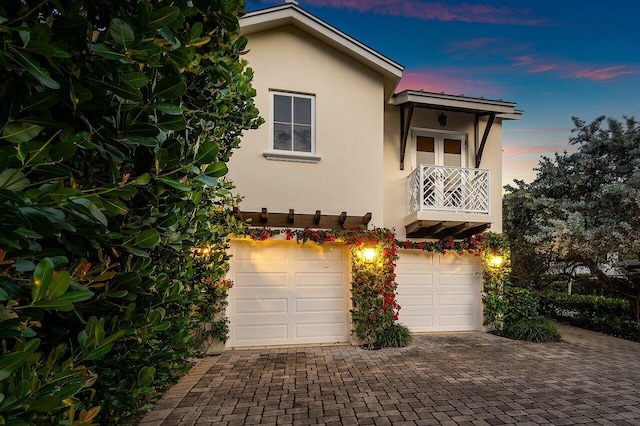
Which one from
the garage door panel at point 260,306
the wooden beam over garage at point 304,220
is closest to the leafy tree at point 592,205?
the wooden beam over garage at point 304,220

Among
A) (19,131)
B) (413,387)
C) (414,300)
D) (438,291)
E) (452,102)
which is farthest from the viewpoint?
(438,291)

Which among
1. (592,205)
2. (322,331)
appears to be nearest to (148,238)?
(322,331)

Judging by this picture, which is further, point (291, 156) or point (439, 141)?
point (439, 141)

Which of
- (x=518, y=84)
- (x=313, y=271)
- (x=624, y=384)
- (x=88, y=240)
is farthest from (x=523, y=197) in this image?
(x=88, y=240)

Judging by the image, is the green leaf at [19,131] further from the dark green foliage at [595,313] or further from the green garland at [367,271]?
the dark green foliage at [595,313]

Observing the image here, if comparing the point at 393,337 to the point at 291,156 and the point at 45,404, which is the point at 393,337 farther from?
the point at 45,404

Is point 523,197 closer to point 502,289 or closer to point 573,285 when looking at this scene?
point 502,289

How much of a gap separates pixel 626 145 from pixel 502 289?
5203 millimetres

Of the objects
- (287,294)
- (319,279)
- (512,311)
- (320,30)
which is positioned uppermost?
(320,30)

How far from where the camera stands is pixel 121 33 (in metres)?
1.10

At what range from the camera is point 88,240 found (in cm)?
134

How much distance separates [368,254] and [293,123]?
3.57 metres

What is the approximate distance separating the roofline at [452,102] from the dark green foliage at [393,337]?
5568mm

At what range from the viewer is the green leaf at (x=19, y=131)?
0.96 m
